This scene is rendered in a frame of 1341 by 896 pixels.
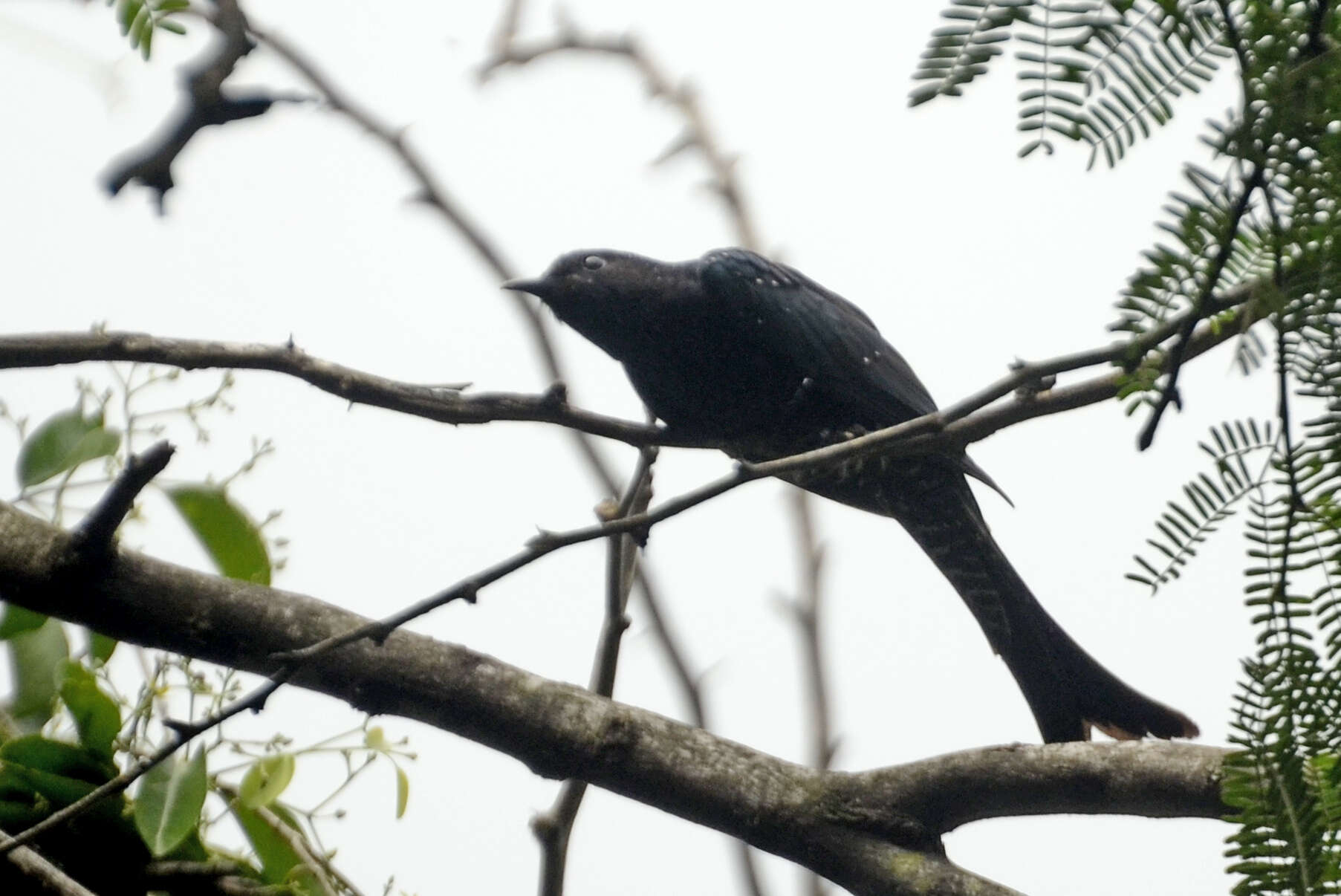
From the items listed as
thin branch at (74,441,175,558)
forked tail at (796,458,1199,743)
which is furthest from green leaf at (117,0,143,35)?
forked tail at (796,458,1199,743)

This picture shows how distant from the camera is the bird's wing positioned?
3.40m

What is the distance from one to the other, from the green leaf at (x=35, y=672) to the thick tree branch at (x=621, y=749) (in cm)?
13

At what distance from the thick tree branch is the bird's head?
1.44 metres

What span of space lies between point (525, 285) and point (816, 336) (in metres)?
0.77

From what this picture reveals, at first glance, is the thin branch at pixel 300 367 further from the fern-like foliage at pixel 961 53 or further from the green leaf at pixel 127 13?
the fern-like foliage at pixel 961 53

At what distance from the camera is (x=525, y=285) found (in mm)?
3324

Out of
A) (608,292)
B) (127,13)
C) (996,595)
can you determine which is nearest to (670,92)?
(608,292)

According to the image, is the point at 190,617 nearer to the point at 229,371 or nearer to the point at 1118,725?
the point at 229,371

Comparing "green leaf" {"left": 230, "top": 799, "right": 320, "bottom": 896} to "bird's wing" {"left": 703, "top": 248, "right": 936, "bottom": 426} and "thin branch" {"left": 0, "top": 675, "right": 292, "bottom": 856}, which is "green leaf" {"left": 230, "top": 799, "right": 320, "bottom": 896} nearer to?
"thin branch" {"left": 0, "top": 675, "right": 292, "bottom": 856}

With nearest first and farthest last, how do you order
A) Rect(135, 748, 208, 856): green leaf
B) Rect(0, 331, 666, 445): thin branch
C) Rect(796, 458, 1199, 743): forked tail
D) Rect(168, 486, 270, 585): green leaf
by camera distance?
Rect(135, 748, 208, 856): green leaf
Rect(0, 331, 666, 445): thin branch
Rect(168, 486, 270, 585): green leaf
Rect(796, 458, 1199, 743): forked tail

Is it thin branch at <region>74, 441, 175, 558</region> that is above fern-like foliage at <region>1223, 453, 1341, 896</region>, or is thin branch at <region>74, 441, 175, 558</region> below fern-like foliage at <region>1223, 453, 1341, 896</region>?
above

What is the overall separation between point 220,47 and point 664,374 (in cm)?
173

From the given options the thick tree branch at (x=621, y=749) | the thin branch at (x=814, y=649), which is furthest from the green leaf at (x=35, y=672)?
the thin branch at (x=814, y=649)

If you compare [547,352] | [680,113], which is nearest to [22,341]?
[547,352]
